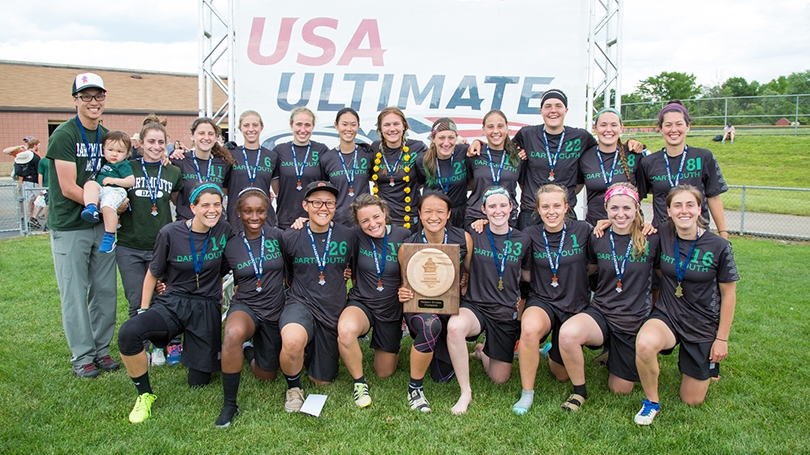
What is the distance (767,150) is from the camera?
66.9 feet

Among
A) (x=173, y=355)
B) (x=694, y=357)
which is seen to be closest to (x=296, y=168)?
(x=173, y=355)

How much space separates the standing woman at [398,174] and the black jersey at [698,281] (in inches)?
81.1

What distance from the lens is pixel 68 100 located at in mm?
27047

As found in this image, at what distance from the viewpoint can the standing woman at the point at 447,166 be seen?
15.2 feet

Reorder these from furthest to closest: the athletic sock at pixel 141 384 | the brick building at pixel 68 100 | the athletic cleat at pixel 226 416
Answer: the brick building at pixel 68 100 → the athletic sock at pixel 141 384 → the athletic cleat at pixel 226 416

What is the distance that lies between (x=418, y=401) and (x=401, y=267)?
3.19 ft

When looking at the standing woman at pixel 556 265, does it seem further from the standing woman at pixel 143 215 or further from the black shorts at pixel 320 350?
the standing woman at pixel 143 215

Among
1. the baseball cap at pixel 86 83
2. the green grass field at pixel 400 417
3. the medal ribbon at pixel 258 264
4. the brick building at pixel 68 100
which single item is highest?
the brick building at pixel 68 100

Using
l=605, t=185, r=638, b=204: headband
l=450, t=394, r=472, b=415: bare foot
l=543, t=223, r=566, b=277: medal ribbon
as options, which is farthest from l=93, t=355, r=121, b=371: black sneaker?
l=605, t=185, r=638, b=204: headband

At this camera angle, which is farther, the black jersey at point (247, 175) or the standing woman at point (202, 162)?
the black jersey at point (247, 175)

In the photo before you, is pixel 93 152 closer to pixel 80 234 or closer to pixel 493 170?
pixel 80 234

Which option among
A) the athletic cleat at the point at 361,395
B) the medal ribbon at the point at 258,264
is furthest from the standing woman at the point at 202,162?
the athletic cleat at the point at 361,395

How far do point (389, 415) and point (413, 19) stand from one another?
15.4 feet

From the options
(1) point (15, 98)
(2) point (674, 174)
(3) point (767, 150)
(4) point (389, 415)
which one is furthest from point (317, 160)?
(1) point (15, 98)
